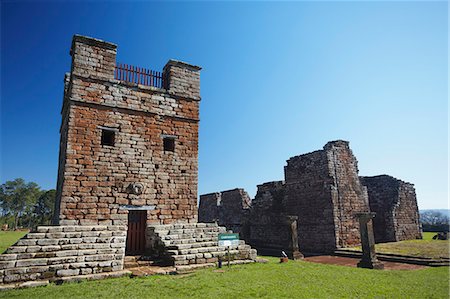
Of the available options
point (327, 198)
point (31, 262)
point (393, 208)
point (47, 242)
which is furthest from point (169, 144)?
point (393, 208)

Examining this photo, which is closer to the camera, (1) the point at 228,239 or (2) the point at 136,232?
(1) the point at 228,239

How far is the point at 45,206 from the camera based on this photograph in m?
55.7

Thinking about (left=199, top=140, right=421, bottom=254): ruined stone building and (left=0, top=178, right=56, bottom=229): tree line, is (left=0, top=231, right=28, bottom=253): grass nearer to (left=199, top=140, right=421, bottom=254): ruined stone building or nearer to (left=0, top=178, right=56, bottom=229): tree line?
(left=199, top=140, right=421, bottom=254): ruined stone building

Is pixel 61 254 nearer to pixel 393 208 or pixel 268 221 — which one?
pixel 268 221

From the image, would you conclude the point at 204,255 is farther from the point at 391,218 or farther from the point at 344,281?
the point at 391,218

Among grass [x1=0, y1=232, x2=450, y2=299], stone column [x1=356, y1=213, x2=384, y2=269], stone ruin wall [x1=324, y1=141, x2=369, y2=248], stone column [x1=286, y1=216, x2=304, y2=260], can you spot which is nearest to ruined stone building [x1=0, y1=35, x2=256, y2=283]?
grass [x1=0, y1=232, x2=450, y2=299]

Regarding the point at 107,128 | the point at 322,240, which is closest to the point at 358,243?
the point at 322,240

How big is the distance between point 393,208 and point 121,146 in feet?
59.0

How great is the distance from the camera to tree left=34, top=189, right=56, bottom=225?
5372 cm

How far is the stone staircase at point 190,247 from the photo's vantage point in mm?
9172

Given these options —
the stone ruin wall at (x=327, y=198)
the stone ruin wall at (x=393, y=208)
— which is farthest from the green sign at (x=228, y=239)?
the stone ruin wall at (x=393, y=208)

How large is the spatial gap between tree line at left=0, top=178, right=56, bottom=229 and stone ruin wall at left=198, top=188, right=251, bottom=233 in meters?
37.1

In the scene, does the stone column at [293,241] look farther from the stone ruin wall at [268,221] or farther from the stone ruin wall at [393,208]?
the stone ruin wall at [393,208]

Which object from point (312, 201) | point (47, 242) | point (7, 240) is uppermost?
point (312, 201)
